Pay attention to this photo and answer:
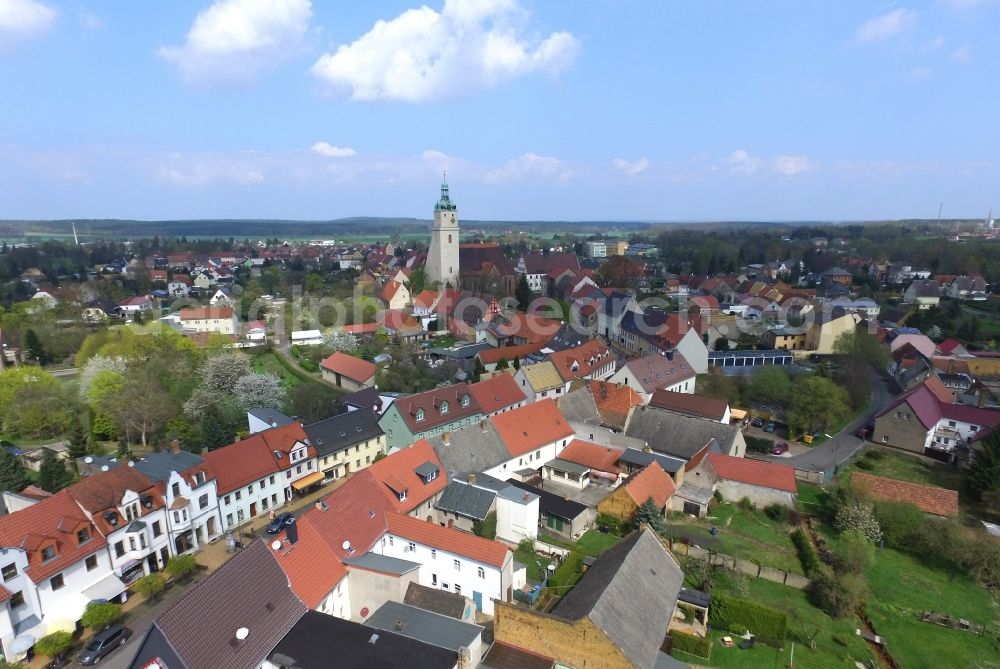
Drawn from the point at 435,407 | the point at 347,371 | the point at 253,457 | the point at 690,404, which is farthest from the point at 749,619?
the point at 347,371

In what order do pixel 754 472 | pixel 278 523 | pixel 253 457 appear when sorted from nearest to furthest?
pixel 278 523
pixel 253 457
pixel 754 472

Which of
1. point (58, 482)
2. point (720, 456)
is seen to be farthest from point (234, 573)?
point (720, 456)

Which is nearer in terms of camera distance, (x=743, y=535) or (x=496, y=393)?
(x=743, y=535)

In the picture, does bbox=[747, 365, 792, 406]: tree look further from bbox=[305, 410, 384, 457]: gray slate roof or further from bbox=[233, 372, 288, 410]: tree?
bbox=[233, 372, 288, 410]: tree

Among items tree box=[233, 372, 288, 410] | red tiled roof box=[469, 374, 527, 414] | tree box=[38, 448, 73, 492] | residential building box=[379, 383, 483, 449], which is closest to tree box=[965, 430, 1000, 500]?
red tiled roof box=[469, 374, 527, 414]

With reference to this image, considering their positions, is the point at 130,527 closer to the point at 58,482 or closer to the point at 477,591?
the point at 58,482

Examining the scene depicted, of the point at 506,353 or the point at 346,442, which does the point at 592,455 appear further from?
the point at 506,353
